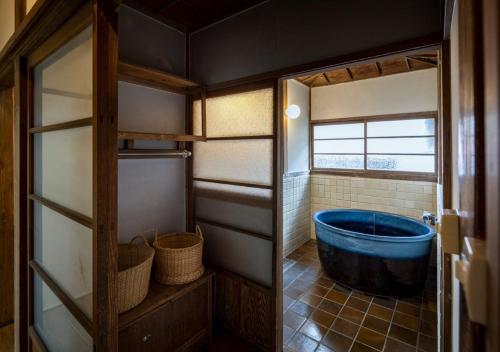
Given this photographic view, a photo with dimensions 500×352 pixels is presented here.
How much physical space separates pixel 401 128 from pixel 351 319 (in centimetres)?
274

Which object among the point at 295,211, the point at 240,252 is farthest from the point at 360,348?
the point at 295,211

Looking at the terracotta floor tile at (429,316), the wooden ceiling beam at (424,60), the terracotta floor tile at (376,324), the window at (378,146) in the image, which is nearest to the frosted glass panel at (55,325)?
the terracotta floor tile at (376,324)

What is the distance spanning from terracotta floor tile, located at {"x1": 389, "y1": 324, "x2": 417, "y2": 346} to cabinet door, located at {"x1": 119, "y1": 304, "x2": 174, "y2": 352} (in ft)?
5.97

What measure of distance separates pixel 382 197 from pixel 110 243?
3680mm

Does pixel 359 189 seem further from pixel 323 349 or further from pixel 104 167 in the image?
pixel 104 167

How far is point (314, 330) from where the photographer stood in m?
2.15

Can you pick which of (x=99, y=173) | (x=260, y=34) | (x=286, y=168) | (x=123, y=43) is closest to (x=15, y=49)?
(x=123, y=43)

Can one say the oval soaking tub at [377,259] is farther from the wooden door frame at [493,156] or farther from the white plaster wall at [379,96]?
the wooden door frame at [493,156]

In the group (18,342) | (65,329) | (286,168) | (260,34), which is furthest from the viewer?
(286,168)

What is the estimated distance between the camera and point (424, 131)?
347cm

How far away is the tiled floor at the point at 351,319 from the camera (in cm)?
200

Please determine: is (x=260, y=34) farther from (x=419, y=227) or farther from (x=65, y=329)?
(x=419, y=227)

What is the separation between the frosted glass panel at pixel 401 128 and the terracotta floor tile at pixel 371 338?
2723mm

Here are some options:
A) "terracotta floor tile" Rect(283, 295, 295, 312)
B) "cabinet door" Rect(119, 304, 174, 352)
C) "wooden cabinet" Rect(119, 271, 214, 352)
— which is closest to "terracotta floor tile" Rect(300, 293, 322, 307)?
"terracotta floor tile" Rect(283, 295, 295, 312)
